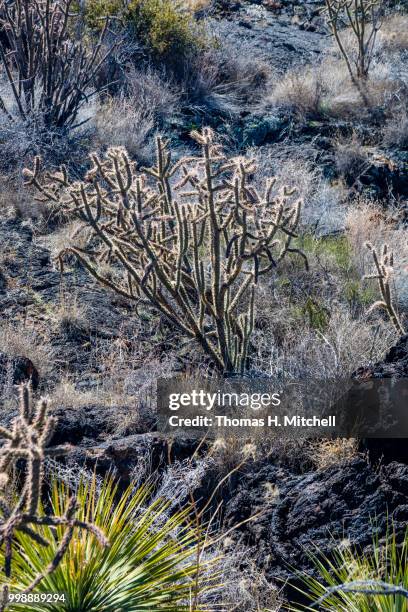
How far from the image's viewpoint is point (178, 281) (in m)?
6.03

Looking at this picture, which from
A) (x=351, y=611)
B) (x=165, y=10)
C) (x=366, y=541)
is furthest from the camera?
(x=165, y=10)

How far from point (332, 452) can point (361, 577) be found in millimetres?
1309

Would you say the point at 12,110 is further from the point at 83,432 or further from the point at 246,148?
the point at 83,432

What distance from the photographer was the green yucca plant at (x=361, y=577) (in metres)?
3.34

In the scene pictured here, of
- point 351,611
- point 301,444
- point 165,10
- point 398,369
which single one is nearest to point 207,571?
point 351,611

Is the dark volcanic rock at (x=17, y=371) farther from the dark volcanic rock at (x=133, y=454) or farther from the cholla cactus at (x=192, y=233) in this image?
the dark volcanic rock at (x=133, y=454)

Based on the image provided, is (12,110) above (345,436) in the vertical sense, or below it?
above

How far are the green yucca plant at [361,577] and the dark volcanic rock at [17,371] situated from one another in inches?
102

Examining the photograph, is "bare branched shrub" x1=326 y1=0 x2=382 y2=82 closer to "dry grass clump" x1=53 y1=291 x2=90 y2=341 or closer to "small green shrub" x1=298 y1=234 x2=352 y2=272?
"small green shrub" x1=298 y1=234 x2=352 y2=272

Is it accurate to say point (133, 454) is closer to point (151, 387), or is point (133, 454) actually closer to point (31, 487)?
point (151, 387)

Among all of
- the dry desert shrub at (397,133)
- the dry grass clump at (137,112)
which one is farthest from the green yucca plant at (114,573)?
the dry desert shrub at (397,133)

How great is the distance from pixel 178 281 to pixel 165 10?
26.5 ft

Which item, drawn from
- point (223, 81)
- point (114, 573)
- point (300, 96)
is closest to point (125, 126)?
point (300, 96)

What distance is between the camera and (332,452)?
4.91 metres
